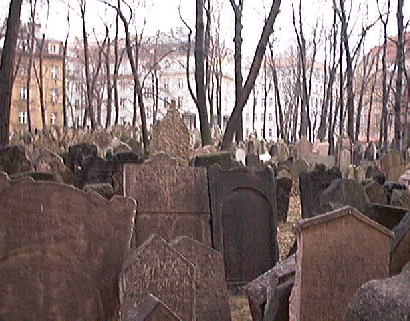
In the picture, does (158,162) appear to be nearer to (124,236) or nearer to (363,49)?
(124,236)

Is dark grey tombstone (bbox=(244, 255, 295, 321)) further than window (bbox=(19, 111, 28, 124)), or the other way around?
window (bbox=(19, 111, 28, 124))

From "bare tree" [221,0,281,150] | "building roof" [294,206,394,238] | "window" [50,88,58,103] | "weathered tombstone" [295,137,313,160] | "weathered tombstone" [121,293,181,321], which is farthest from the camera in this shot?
"window" [50,88,58,103]

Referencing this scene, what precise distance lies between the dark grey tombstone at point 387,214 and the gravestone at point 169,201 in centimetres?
183

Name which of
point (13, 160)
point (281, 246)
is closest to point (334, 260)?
point (281, 246)

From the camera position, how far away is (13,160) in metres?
12.6

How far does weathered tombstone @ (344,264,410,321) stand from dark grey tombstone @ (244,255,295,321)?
197cm

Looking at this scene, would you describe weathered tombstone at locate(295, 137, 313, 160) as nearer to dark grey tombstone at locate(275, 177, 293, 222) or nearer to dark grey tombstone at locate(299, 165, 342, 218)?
dark grey tombstone at locate(275, 177, 293, 222)

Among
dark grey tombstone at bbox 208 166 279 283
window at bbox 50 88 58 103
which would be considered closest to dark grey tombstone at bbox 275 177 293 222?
dark grey tombstone at bbox 208 166 279 283

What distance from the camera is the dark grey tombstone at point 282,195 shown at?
42.6 feet

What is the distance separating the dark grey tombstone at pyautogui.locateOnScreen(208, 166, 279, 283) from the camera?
26.7ft

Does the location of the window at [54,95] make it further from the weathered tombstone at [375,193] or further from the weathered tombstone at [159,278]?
the weathered tombstone at [159,278]

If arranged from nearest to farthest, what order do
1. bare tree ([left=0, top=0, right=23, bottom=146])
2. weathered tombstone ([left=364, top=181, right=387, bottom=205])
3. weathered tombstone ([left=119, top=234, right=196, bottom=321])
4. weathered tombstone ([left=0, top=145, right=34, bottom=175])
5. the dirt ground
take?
→ weathered tombstone ([left=119, top=234, right=196, bottom=321]) → the dirt ground → weathered tombstone ([left=364, top=181, right=387, bottom=205]) → weathered tombstone ([left=0, top=145, right=34, bottom=175]) → bare tree ([left=0, top=0, right=23, bottom=146])

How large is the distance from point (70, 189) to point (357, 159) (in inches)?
830

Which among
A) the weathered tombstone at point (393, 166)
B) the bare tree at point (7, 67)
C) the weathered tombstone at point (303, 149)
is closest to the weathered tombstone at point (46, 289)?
the bare tree at point (7, 67)
